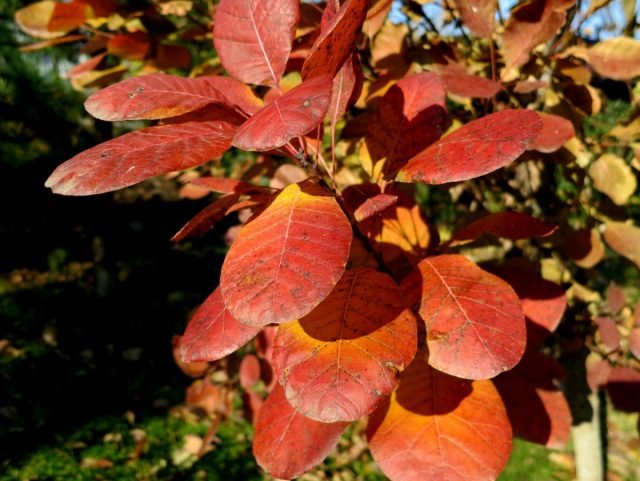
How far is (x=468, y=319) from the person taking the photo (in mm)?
591

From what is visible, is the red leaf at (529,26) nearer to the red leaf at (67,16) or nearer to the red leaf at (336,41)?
the red leaf at (336,41)

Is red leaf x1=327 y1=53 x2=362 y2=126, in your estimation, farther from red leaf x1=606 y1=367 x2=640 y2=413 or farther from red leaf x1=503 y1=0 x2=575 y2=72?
red leaf x1=606 y1=367 x2=640 y2=413

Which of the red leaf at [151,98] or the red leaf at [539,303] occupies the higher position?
the red leaf at [151,98]

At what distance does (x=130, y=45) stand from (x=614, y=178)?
0.96 meters

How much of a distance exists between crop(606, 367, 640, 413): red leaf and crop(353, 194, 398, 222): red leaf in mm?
718

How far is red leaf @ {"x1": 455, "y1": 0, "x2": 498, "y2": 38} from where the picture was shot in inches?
A: 33.6


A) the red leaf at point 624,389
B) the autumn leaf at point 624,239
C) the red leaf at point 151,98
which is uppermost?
the red leaf at point 151,98

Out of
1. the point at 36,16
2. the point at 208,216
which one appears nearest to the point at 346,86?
the point at 208,216

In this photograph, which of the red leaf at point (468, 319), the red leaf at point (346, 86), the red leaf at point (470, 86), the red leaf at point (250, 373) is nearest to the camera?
the red leaf at point (468, 319)

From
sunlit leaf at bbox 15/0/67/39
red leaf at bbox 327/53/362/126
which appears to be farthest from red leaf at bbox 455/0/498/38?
sunlit leaf at bbox 15/0/67/39

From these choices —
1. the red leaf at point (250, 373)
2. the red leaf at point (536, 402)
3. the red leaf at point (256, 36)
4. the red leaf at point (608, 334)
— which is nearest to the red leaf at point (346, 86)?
the red leaf at point (256, 36)

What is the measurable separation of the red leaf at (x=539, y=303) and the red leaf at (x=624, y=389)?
0.34 m

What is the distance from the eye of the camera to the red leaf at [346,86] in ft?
2.18

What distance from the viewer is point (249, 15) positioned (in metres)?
0.68
